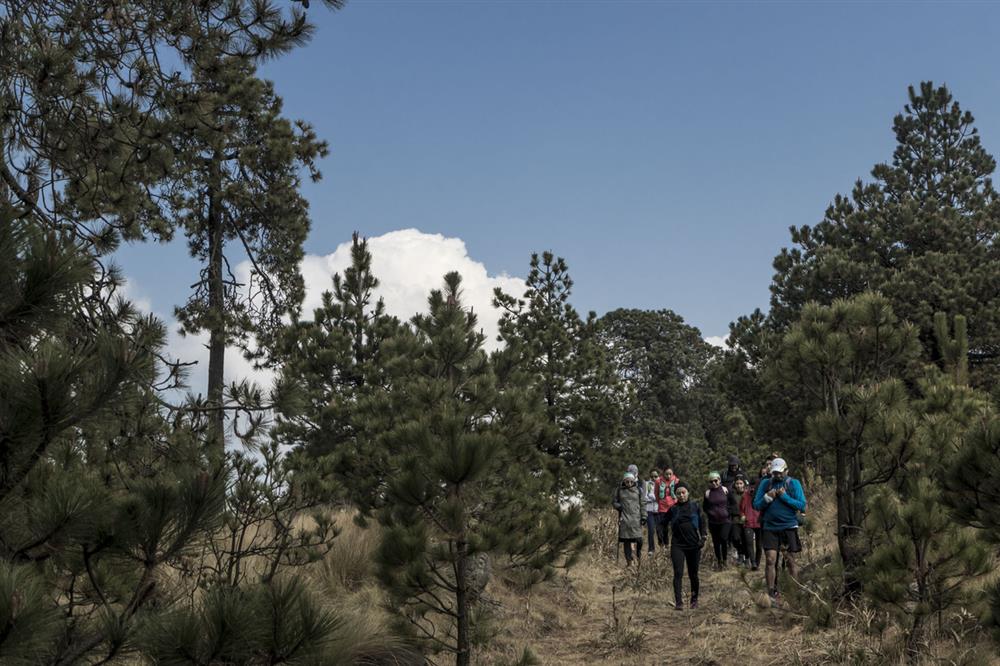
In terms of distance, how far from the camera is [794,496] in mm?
8633

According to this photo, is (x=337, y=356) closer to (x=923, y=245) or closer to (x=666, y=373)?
(x=923, y=245)

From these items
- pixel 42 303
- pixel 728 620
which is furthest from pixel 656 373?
A: pixel 42 303

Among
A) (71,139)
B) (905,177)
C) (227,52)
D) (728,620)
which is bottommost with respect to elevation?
(728,620)

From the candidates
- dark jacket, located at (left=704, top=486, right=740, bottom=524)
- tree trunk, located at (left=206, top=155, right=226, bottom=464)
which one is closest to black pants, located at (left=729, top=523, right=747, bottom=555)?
dark jacket, located at (left=704, top=486, right=740, bottom=524)

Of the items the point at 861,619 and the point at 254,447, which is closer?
the point at 254,447

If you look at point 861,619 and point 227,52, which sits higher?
point 227,52

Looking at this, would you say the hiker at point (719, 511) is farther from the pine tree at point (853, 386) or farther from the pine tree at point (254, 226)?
the pine tree at point (254, 226)

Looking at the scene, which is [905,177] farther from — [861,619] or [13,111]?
[13,111]

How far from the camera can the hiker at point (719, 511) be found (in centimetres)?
Answer: 1134

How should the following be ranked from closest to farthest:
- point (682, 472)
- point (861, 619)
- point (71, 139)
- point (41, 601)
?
point (41, 601), point (71, 139), point (861, 619), point (682, 472)

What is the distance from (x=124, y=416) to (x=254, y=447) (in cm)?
108

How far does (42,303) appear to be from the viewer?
2504 mm

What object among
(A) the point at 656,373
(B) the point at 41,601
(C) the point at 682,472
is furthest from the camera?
(A) the point at 656,373

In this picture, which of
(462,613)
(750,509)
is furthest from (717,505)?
(462,613)
